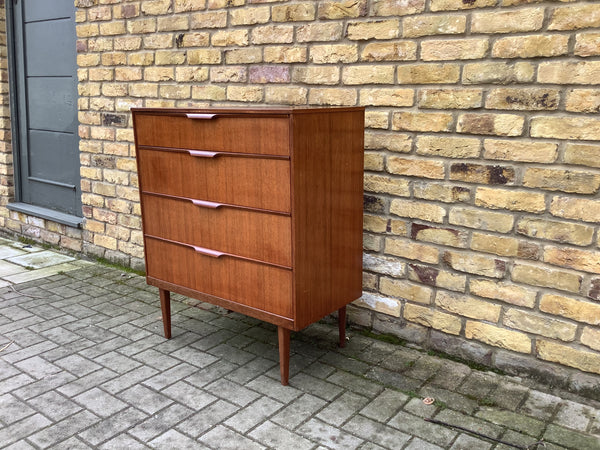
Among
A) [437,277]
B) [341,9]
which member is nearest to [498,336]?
[437,277]

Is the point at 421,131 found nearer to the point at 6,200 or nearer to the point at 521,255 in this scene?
the point at 521,255

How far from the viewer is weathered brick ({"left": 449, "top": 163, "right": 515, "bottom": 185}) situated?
9.46 ft

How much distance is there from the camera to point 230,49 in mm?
3873

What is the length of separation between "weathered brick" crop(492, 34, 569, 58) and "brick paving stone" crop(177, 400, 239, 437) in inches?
87.6

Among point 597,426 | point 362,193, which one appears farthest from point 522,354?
point 362,193

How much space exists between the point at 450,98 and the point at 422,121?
0.20 m

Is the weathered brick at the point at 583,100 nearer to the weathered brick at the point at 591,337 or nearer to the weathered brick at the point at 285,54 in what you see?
the weathered brick at the point at 591,337

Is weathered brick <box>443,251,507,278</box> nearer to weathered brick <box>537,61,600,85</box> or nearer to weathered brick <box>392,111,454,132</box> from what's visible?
weathered brick <box>392,111,454,132</box>

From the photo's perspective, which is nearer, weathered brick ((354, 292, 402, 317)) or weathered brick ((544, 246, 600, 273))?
weathered brick ((544, 246, 600, 273))

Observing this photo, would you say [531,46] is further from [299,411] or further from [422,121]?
[299,411]

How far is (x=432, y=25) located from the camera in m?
2.99

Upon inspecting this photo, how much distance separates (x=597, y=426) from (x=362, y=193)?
1.66m

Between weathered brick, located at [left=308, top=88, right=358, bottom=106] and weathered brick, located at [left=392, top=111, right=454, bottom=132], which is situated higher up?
weathered brick, located at [left=308, top=88, right=358, bottom=106]

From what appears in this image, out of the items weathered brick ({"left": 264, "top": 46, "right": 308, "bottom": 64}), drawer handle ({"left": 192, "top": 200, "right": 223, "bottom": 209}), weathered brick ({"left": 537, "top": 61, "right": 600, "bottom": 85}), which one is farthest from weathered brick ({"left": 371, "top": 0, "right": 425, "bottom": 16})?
drawer handle ({"left": 192, "top": 200, "right": 223, "bottom": 209})
